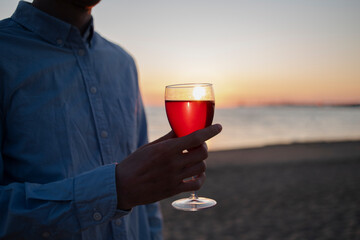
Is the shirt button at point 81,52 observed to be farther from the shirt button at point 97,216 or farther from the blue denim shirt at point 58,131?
the shirt button at point 97,216

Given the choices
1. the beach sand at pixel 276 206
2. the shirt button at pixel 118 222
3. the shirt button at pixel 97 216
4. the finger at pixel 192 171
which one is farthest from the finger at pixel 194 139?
the beach sand at pixel 276 206

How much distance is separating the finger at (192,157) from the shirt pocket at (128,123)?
2.93 feet

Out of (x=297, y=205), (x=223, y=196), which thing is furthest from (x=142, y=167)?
(x=223, y=196)

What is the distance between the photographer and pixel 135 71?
225 cm

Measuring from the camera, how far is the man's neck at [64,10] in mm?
1704

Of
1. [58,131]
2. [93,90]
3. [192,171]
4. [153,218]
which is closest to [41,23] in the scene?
[93,90]

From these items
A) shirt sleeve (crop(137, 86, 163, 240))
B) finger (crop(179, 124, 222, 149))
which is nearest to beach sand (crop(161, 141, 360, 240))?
shirt sleeve (crop(137, 86, 163, 240))

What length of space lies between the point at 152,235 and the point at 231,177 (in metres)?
9.17

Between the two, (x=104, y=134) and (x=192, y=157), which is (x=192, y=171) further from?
(x=104, y=134)

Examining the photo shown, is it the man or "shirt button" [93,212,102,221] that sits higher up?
the man

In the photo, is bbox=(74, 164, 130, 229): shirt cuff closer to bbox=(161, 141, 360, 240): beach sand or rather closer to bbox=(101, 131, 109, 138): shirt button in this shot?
bbox=(101, 131, 109, 138): shirt button

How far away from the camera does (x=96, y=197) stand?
115 centimetres

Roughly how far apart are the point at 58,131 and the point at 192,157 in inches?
33.9

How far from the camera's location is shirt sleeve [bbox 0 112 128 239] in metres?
1.17
